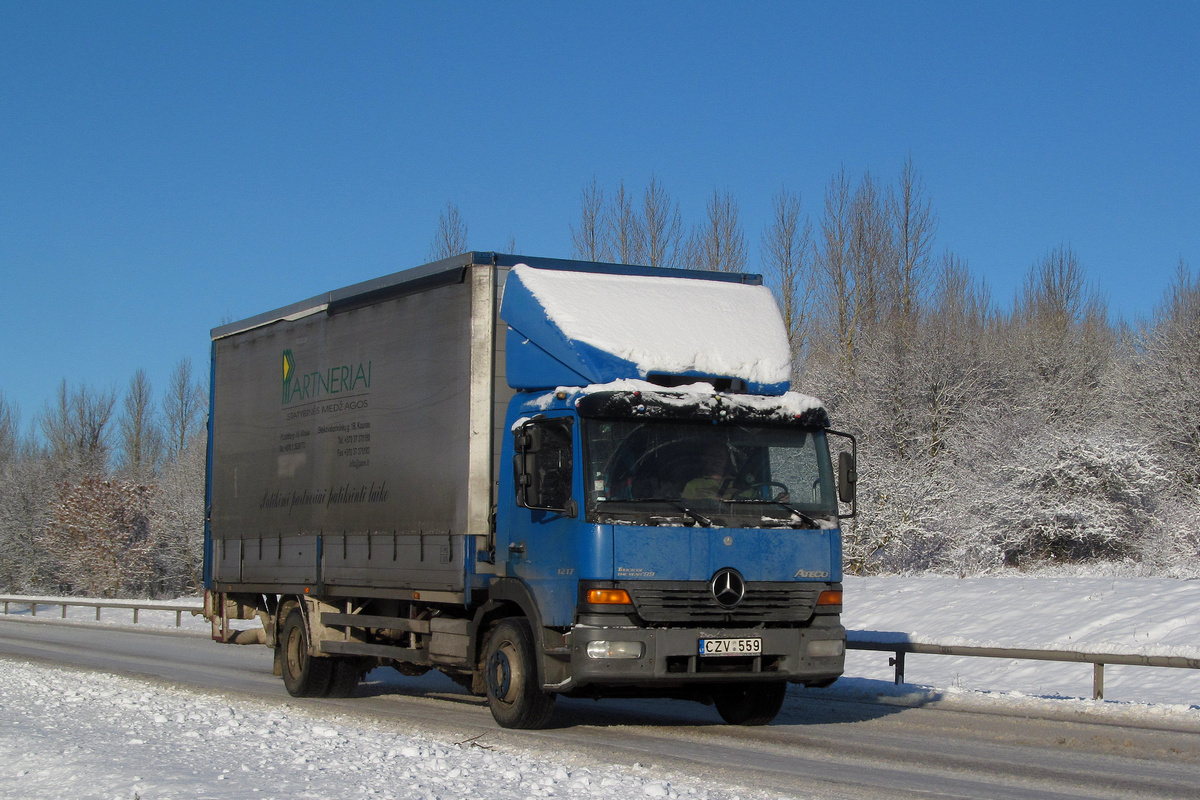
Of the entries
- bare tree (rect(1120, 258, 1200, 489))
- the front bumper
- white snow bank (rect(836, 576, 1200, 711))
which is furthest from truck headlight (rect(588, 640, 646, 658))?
bare tree (rect(1120, 258, 1200, 489))

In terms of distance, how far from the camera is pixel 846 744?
9680mm

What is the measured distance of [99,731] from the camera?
9766 mm

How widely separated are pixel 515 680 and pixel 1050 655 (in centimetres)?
651

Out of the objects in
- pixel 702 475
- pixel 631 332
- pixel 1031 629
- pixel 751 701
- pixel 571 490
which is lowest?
pixel 1031 629

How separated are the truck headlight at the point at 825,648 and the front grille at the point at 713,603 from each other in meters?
0.23

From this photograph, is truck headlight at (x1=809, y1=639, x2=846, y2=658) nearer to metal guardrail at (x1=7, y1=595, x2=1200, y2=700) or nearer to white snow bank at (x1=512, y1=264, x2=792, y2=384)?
white snow bank at (x1=512, y1=264, x2=792, y2=384)

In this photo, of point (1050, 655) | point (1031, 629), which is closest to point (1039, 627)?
point (1031, 629)

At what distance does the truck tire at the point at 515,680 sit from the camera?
1009cm

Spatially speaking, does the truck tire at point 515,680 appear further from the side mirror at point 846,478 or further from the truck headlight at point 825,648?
the side mirror at point 846,478

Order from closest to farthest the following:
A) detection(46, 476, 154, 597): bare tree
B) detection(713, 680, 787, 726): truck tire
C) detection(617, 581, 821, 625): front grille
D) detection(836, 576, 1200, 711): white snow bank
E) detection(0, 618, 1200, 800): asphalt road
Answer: detection(0, 618, 1200, 800): asphalt road < detection(617, 581, 821, 625): front grille < detection(713, 680, 787, 726): truck tire < detection(836, 576, 1200, 711): white snow bank < detection(46, 476, 154, 597): bare tree

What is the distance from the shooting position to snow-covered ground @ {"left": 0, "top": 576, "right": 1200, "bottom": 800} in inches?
286

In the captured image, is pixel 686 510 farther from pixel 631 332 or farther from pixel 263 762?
pixel 263 762

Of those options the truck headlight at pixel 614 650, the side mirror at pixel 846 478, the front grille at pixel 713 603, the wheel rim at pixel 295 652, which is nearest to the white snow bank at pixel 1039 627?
the side mirror at pixel 846 478

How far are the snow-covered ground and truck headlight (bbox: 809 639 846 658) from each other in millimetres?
2305
